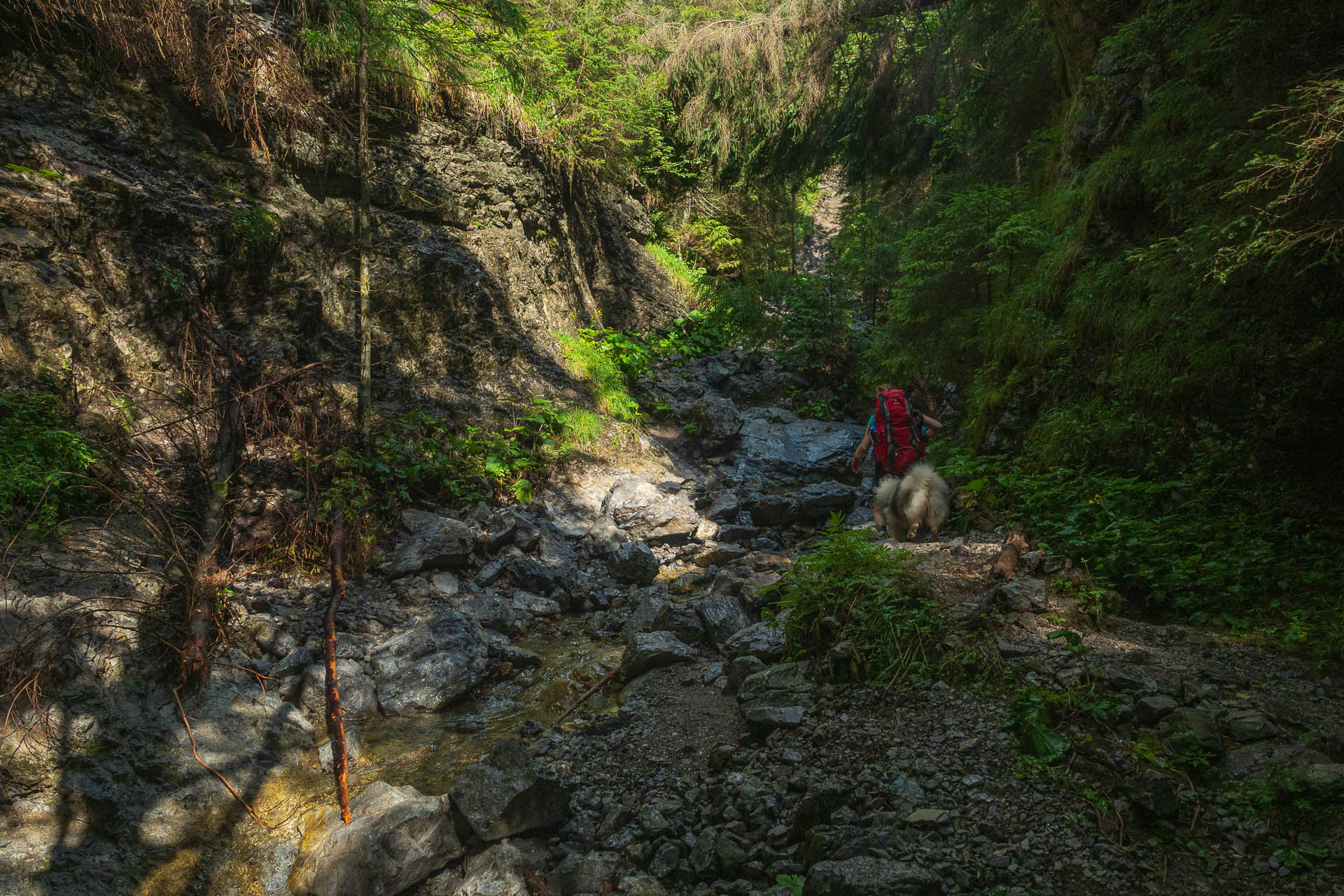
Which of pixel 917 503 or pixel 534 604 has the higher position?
pixel 917 503

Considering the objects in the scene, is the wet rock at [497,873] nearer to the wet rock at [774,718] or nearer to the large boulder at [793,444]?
the wet rock at [774,718]

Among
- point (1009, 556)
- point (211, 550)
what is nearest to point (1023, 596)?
point (1009, 556)

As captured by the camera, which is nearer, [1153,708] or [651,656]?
[1153,708]

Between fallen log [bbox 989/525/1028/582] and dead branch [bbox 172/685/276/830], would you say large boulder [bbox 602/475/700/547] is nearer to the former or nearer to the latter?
fallen log [bbox 989/525/1028/582]

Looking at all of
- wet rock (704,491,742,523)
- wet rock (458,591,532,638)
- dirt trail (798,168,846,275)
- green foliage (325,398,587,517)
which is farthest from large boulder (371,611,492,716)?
dirt trail (798,168,846,275)

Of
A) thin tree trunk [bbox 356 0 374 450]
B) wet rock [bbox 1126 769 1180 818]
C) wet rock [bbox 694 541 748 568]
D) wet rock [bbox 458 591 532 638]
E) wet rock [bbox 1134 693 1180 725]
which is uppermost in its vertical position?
thin tree trunk [bbox 356 0 374 450]

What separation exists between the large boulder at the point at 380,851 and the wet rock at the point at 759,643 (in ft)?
7.87

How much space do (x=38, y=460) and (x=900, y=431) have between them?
827cm

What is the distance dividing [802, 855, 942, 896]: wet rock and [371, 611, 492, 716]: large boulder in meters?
3.53

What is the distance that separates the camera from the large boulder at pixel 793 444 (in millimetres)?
11617

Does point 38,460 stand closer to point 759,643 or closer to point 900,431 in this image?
point 759,643

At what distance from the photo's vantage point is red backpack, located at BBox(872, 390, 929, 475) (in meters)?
7.59

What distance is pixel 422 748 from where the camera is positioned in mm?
4645

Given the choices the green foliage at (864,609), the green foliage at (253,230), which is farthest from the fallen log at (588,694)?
the green foliage at (253,230)
